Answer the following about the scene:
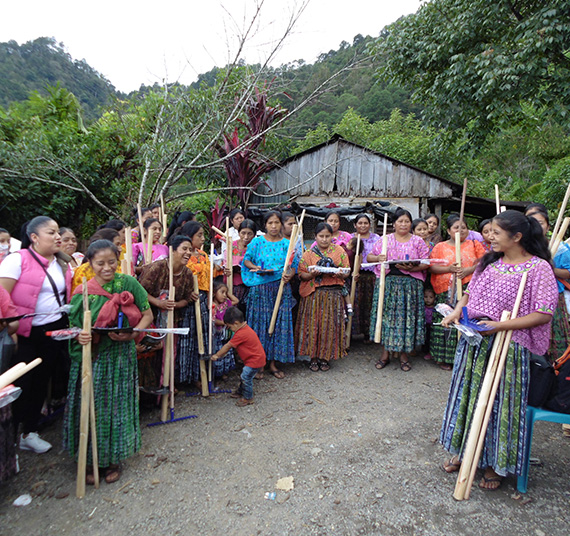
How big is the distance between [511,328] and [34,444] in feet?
11.8

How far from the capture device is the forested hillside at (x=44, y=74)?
17984 millimetres

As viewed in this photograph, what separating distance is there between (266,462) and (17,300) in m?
2.22

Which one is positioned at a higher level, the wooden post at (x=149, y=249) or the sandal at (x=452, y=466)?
the wooden post at (x=149, y=249)

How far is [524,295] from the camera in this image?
7.80 ft

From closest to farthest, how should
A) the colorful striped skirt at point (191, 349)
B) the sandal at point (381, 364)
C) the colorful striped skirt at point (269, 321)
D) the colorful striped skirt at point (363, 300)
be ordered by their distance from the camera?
the colorful striped skirt at point (191, 349), the colorful striped skirt at point (269, 321), the sandal at point (381, 364), the colorful striped skirt at point (363, 300)

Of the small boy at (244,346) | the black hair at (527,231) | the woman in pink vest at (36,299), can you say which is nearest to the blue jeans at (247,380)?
the small boy at (244,346)

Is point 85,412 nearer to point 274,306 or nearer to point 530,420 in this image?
point 274,306

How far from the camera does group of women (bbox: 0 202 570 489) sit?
7.89ft

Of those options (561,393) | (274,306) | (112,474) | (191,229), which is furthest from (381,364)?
(112,474)

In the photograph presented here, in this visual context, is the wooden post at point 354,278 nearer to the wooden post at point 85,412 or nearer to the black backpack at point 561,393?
the black backpack at point 561,393

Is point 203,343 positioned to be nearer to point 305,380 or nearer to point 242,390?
point 242,390

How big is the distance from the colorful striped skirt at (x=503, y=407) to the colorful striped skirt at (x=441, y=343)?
2.18m

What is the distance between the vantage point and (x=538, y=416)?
240cm

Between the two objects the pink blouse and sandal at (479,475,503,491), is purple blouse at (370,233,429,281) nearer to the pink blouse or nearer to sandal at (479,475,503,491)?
the pink blouse
